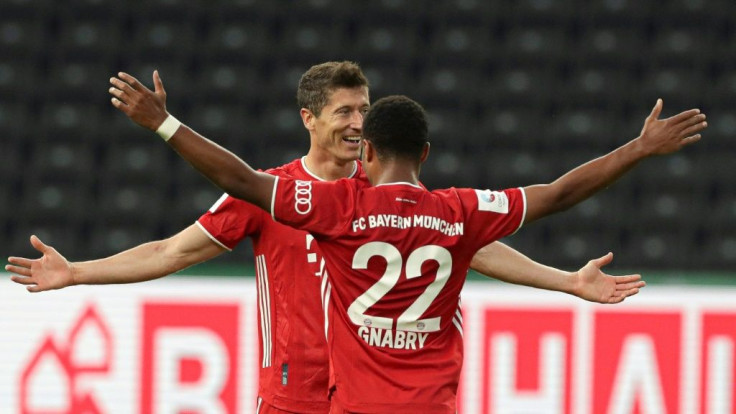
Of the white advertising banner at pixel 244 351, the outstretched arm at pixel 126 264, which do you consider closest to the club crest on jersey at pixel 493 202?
the outstretched arm at pixel 126 264

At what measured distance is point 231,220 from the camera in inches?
149

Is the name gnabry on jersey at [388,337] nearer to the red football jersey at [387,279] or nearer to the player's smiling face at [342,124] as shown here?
the red football jersey at [387,279]

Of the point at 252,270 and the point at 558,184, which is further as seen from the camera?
the point at 252,270

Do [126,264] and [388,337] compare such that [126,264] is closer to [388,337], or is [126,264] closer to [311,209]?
[311,209]

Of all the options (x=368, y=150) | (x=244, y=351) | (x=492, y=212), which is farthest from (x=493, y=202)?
(x=244, y=351)

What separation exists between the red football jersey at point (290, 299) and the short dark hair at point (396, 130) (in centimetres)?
76

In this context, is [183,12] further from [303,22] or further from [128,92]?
[128,92]

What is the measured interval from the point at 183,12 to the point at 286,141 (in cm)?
120

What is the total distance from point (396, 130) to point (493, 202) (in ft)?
1.17

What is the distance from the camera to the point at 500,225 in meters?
3.16

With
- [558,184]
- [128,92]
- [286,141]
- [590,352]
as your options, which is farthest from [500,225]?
[286,141]

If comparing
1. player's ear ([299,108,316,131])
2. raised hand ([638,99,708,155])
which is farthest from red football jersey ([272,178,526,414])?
player's ear ([299,108,316,131])

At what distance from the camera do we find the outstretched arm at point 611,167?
3.19 meters

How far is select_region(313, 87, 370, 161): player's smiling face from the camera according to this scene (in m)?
3.86
